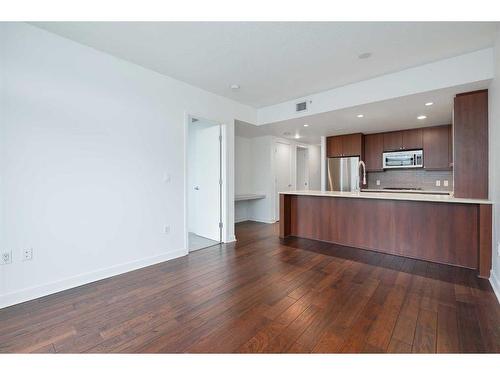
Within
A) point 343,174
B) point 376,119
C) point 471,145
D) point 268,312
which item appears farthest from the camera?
point 343,174

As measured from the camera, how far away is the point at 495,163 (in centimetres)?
243

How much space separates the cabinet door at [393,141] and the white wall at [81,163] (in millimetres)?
4593

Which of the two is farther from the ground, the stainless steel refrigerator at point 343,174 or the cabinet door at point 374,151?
the cabinet door at point 374,151

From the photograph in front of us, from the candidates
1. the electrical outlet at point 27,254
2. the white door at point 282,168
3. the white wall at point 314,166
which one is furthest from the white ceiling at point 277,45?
the white wall at point 314,166

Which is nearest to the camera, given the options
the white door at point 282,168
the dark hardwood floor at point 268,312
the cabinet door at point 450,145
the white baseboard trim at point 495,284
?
the dark hardwood floor at point 268,312

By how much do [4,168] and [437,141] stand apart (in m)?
6.65

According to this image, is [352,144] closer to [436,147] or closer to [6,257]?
[436,147]

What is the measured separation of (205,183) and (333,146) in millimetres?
3463

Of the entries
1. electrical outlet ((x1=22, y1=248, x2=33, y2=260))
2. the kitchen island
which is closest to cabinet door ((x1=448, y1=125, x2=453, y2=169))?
the kitchen island

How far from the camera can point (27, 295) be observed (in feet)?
7.22

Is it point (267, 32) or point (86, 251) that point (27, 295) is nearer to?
point (86, 251)

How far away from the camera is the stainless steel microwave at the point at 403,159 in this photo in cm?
503

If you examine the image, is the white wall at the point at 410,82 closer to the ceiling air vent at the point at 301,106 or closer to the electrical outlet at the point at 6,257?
the ceiling air vent at the point at 301,106

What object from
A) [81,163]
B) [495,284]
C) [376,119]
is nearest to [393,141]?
[376,119]
